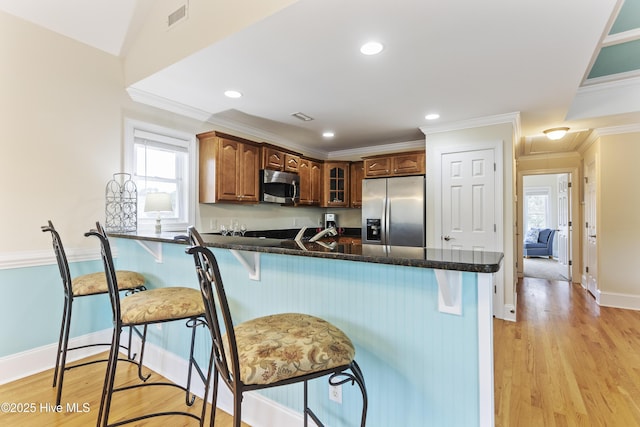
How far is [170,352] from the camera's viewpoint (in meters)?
2.24

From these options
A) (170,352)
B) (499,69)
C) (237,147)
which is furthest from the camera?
(237,147)

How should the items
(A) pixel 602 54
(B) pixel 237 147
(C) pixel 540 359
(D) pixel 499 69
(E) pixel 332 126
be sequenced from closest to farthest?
(D) pixel 499 69 < (C) pixel 540 359 < (A) pixel 602 54 < (B) pixel 237 147 < (E) pixel 332 126

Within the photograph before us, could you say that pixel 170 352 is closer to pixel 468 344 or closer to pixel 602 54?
pixel 468 344

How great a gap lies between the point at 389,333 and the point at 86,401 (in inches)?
81.1

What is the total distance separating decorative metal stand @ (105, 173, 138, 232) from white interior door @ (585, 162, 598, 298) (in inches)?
237

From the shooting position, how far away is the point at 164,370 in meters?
2.25

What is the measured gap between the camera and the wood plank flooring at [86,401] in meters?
1.79

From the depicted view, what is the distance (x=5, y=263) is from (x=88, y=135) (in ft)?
3.85

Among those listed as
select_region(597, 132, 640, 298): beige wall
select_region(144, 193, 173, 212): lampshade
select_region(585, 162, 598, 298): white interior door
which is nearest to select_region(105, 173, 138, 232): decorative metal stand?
select_region(144, 193, 173, 212): lampshade

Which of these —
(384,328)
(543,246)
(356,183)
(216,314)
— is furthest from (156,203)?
(543,246)

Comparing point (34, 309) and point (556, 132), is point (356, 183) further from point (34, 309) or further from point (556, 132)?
point (34, 309)

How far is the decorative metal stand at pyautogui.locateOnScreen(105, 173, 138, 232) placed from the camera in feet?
9.17

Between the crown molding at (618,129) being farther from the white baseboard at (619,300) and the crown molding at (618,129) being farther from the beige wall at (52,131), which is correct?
the beige wall at (52,131)

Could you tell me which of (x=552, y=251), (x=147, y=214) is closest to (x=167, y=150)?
(x=147, y=214)
